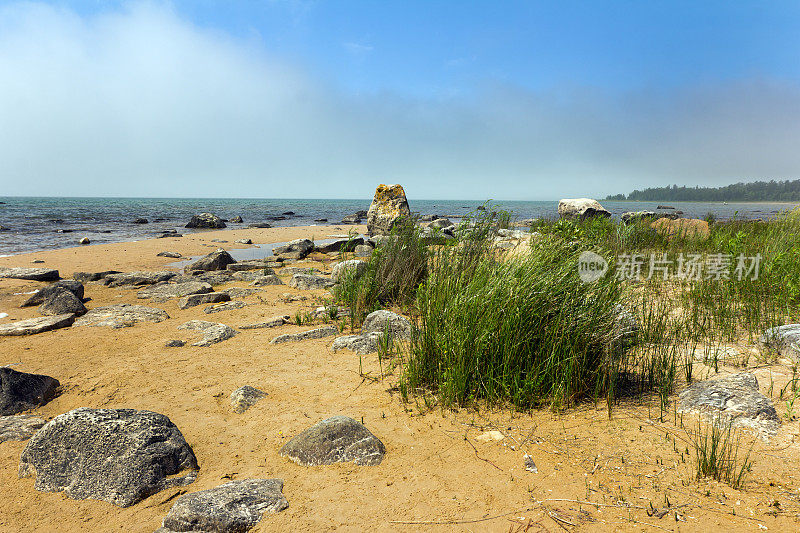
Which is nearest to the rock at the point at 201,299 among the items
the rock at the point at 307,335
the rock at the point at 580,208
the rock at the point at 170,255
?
the rock at the point at 307,335

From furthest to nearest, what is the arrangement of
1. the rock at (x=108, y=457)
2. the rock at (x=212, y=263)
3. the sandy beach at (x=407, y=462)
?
the rock at (x=212, y=263) < the rock at (x=108, y=457) < the sandy beach at (x=407, y=462)

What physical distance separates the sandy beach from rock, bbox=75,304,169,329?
1.66 meters

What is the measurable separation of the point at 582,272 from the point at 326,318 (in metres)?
3.87

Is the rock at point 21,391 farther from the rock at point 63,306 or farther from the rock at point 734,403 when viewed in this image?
the rock at point 734,403

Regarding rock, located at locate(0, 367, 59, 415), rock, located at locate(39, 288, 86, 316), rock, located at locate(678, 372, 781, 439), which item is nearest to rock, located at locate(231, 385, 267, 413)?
rock, located at locate(0, 367, 59, 415)

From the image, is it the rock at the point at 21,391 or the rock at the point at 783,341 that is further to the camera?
the rock at the point at 783,341

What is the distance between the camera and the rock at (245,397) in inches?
156

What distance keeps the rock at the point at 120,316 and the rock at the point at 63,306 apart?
219mm

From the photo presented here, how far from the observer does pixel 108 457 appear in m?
3.00

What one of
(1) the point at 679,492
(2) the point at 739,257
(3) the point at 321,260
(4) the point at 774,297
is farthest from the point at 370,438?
(3) the point at 321,260

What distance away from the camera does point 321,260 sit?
1352 cm

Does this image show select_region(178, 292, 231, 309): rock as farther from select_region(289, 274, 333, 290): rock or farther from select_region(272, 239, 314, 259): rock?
select_region(272, 239, 314, 259): rock

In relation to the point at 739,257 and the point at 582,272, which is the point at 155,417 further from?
the point at 739,257

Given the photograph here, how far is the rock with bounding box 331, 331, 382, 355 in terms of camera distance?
514 cm
